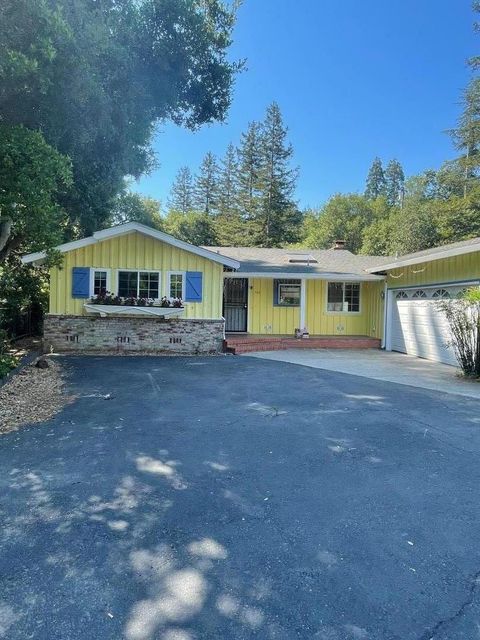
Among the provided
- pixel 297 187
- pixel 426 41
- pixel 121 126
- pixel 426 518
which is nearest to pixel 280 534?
pixel 426 518

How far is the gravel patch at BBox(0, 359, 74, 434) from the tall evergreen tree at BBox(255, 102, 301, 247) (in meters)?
26.8

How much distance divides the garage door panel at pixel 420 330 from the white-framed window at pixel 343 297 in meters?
1.92

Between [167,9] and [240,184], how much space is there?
29.7m

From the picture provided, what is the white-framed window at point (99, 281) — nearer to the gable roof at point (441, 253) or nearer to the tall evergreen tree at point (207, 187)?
the gable roof at point (441, 253)

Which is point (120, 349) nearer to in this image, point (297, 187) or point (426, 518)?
point (426, 518)

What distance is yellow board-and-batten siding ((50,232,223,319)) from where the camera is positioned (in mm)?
11891

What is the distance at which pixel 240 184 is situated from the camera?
122ft

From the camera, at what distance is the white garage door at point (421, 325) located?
10.9 meters

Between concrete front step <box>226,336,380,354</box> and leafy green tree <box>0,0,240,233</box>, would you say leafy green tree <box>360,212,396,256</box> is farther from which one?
leafy green tree <box>0,0,240,233</box>

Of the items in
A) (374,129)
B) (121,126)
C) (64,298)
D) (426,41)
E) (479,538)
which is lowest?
(479,538)


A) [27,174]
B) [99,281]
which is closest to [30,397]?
[27,174]

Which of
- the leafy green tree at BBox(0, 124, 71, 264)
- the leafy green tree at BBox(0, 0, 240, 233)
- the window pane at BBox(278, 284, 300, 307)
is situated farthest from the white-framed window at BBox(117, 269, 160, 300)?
the leafy green tree at BBox(0, 124, 71, 264)

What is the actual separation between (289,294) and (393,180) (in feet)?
125

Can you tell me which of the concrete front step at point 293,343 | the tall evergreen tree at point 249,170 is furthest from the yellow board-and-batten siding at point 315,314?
the tall evergreen tree at point 249,170
